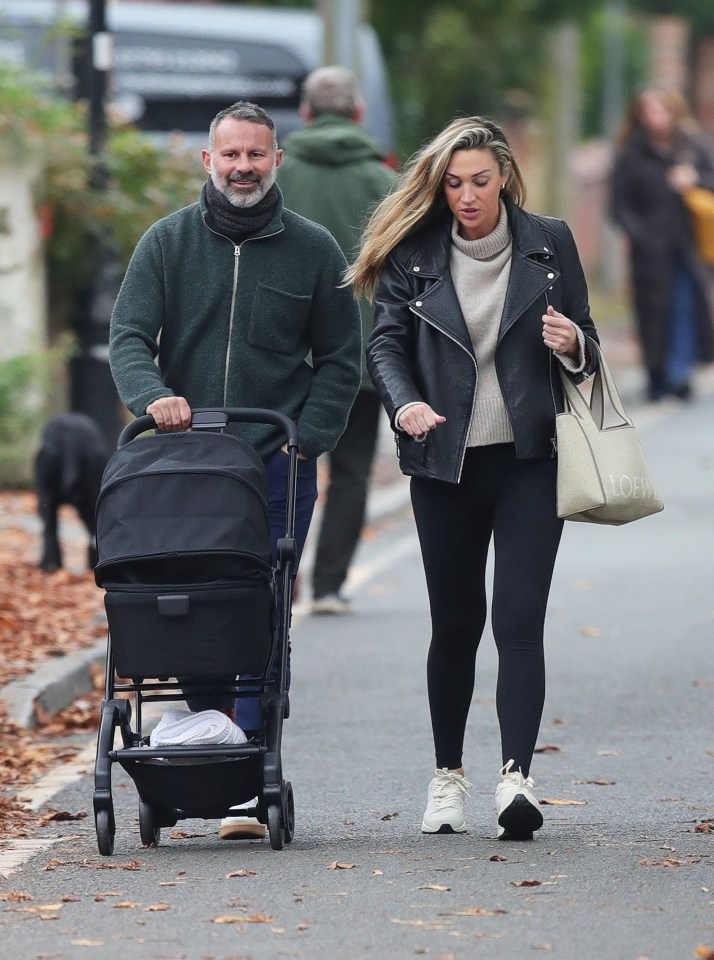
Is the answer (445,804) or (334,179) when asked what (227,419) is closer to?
(445,804)

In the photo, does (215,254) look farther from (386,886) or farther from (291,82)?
(291,82)

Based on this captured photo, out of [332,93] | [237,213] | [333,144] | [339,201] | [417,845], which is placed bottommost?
[417,845]

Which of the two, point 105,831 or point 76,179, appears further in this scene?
point 76,179

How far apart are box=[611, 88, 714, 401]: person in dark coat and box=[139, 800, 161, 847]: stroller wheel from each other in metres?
13.1

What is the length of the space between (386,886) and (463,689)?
94 centimetres

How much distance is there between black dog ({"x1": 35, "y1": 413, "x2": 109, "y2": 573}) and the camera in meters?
10.6

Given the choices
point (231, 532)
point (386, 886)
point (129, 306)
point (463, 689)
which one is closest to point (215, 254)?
point (129, 306)

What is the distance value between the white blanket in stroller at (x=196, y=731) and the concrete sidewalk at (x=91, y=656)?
2.08 metres

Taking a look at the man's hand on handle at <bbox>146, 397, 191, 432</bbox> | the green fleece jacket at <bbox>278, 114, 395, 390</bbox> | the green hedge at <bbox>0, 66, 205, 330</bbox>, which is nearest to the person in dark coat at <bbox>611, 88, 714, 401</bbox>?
A: the green hedge at <bbox>0, 66, 205, 330</bbox>

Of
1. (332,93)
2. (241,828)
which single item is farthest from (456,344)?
(332,93)

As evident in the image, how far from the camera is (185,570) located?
5.44 meters

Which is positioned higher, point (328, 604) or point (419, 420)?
point (419, 420)

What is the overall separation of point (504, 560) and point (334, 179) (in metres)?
4.20

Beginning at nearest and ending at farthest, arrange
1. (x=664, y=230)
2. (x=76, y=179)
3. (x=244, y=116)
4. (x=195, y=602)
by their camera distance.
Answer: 1. (x=195, y=602)
2. (x=244, y=116)
3. (x=76, y=179)
4. (x=664, y=230)
